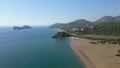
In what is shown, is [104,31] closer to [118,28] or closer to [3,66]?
[118,28]

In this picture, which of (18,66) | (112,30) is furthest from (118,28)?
(18,66)

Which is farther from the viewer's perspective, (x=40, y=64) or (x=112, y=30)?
(x=112, y=30)

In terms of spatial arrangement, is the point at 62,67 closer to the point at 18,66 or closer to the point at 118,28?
the point at 18,66

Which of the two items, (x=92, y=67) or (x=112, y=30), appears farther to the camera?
(x=112, y=30)

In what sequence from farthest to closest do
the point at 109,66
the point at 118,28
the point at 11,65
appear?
the point at 118,28, the point at 11,65, the point at 109,66

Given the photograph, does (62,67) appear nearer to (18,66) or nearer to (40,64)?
(40,64)

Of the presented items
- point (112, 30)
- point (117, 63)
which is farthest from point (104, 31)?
point (117, 63)

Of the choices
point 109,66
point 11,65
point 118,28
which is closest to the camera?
point 109,66
